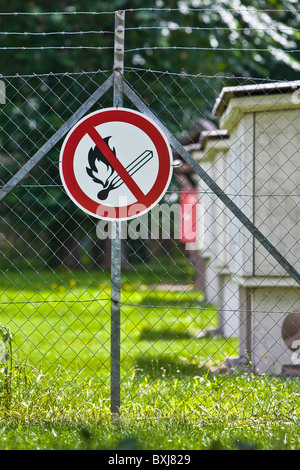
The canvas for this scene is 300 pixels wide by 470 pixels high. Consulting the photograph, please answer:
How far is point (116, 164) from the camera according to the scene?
14.4 ft

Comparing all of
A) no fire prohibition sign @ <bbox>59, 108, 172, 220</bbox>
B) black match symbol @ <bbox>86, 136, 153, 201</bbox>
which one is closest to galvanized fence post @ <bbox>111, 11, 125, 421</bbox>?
no fire prohibition sign @ <bbox>59, 108, 172, 220</bbox>

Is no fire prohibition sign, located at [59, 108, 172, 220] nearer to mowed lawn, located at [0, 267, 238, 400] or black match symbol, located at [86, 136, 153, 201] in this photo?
black match symbol, located at [86, 136, 153, 201]

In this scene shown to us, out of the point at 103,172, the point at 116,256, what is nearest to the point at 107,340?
the point at 116,256

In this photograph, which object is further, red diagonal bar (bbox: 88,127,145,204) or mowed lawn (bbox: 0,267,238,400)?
mowed lawn (bbox: 0,267,238,400)

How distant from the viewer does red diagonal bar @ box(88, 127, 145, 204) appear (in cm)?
438

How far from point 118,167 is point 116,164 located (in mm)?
24

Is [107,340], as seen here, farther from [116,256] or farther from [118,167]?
[118,167]

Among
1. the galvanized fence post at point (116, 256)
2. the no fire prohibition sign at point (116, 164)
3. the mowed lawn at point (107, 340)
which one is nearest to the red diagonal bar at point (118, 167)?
the no fire prohibition sign at point (116, 164)

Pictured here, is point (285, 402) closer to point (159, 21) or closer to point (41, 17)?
point (159, 21)

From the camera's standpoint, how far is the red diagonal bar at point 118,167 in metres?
4.38
